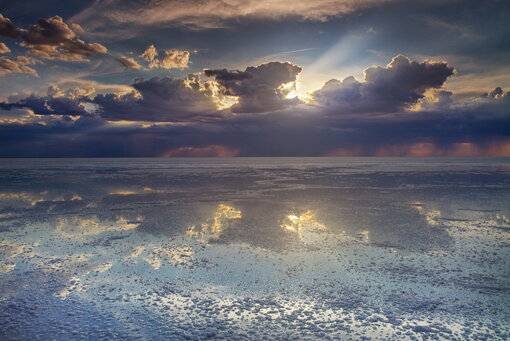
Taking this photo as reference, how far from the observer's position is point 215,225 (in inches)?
517

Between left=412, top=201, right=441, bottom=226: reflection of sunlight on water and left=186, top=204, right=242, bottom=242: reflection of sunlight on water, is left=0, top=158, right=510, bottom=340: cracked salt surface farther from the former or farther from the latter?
left=412, top=201, right=441, bottom=226: reflection of sunlight on water

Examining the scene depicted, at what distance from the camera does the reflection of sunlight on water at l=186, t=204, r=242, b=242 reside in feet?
38.0

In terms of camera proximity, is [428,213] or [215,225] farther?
[428,213]

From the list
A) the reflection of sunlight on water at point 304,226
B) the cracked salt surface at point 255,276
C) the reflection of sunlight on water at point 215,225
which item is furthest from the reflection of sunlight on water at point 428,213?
the reflection of sunlight on water at point 215,225

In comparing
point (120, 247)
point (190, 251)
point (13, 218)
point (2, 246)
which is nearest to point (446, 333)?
point (190, 251)

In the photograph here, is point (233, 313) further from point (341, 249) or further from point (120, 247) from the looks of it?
point (120, 247)

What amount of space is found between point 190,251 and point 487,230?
35.9 feet

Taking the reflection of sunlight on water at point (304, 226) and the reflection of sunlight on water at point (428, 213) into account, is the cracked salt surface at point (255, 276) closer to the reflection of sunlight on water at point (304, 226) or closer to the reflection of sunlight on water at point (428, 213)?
the reflection of sunlight on water at point (304, 226)

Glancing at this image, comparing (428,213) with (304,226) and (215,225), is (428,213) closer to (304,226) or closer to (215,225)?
(304,226)

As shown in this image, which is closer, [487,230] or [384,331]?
[384,331]

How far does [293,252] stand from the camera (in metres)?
9.48

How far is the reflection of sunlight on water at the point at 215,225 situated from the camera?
11.6m

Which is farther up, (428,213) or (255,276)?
(255,276)

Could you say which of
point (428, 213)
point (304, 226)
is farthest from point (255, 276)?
point (428, 213)
